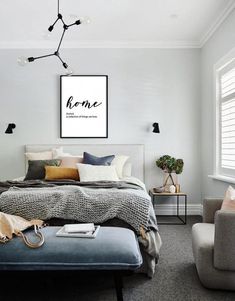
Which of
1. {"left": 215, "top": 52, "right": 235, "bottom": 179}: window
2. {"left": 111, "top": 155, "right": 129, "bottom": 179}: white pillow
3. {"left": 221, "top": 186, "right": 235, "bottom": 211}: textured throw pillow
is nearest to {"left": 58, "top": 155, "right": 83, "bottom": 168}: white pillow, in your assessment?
{"left": 111, "top": 155, "right": 129, "bottom": 179}: white pillow

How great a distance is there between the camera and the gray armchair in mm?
2145

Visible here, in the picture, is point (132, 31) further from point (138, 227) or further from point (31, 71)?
point (138, 227)

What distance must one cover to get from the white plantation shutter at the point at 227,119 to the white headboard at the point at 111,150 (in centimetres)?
130

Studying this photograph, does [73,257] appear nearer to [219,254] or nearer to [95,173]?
[219,254]

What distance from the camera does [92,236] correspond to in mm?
2080

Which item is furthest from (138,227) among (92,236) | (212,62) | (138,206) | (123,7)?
(212,62)

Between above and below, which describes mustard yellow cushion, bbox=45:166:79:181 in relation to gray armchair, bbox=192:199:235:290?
above

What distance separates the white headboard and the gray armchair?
8.37 ft

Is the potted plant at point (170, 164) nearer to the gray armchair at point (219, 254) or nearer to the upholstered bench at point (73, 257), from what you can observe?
the gray armchair at point (219, 254)

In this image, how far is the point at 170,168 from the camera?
470 centimetres

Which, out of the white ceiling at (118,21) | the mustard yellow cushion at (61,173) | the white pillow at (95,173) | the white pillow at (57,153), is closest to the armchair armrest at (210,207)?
the white pillow at (95,173)

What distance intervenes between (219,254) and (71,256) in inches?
41.7

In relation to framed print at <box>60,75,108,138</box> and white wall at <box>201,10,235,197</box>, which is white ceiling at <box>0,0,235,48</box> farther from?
framed print at <box>60,75,108,138</box>

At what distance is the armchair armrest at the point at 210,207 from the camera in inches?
111
